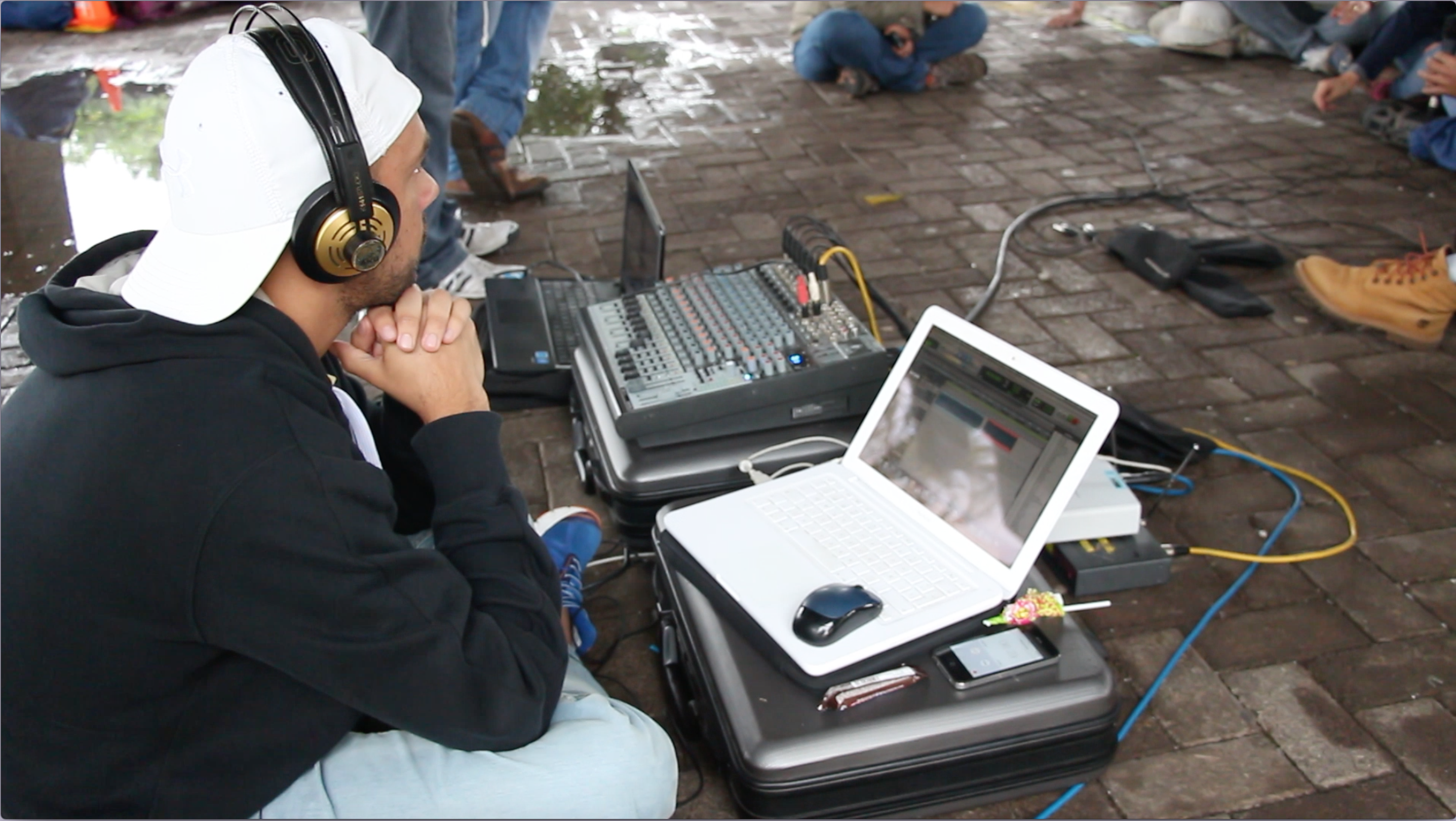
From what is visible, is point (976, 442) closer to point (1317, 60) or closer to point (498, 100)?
point (498, 100)

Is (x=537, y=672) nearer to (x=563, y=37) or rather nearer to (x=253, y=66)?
(x=253, y=66)

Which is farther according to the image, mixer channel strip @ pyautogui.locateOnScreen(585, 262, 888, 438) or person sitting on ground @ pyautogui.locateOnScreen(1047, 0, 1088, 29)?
person sitting on ground @ pyautogui.locateOnScreen(1047, 0, 1088, 29)

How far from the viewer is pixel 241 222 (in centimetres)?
108

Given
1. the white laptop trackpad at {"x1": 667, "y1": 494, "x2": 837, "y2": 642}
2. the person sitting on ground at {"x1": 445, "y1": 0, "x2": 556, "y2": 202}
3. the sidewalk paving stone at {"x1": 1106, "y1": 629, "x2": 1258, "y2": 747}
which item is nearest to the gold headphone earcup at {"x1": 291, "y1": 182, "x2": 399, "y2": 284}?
the white laptop trackpad at {"x1": 667, "y1": 494, "x2": 837, "y2": 642}

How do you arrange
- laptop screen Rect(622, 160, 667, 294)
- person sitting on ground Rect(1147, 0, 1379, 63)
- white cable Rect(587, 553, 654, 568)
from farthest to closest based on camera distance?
1. person sitting on ground Rect(1147, 0, 1379, 63)
2. laptop screen Rect(622, 160, 667, 294)
3. white cable Rect(587, 553, 654, 568)

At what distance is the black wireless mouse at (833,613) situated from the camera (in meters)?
1.46

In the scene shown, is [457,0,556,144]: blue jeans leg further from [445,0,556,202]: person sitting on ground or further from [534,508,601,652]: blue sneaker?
[534,508,601,652]: blue sneaker

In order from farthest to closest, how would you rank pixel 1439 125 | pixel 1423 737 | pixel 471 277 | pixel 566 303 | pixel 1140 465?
pixel 1439 125
pixel 471 277
pixel 566 303
pixel 1140 465
pixel 1423 737

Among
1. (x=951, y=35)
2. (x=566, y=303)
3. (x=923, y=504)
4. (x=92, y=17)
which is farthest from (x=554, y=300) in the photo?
(x=92, y=17)

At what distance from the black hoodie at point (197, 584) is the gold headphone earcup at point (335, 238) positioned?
69 mm

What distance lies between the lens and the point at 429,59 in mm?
2766

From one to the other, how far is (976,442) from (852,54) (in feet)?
11.6

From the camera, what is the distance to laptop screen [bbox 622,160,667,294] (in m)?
2.25

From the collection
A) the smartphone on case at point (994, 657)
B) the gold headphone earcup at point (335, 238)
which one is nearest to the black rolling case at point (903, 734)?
the smartphone on case at point (994, 657)
